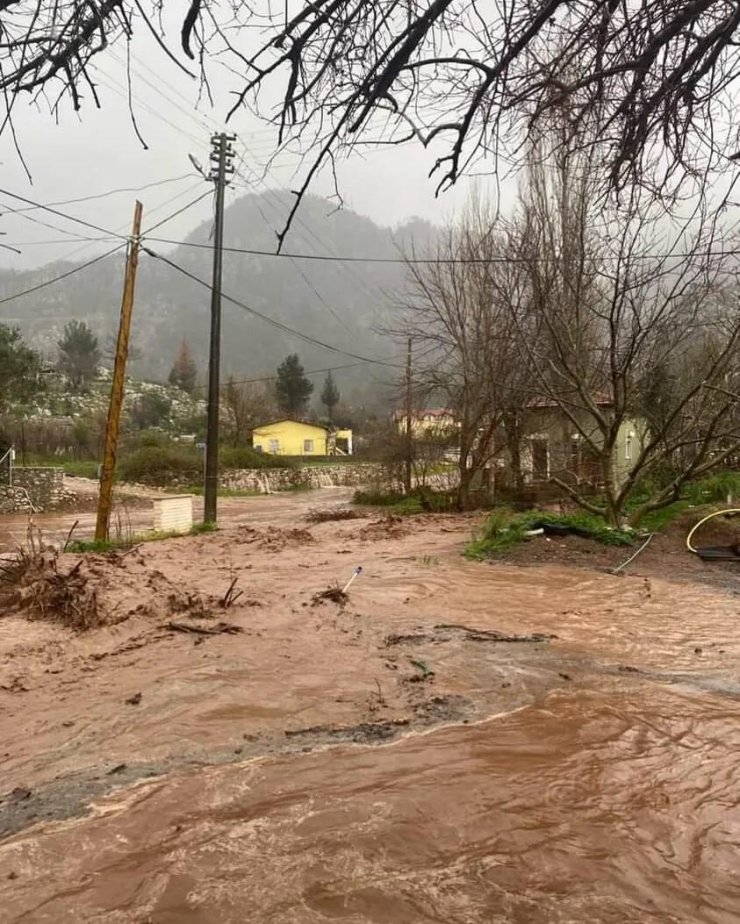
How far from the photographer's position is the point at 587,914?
3.36 metres

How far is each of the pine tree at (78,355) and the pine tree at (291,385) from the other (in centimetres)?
2067

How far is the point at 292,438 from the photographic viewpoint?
6800 centimetres

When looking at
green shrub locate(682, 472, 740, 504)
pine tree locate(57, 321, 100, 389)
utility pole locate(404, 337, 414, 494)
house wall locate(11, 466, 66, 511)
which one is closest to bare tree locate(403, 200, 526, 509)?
utility pole locate(404, 337, 414, 494)

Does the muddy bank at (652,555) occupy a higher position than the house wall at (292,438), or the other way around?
the house wall at (292,438)

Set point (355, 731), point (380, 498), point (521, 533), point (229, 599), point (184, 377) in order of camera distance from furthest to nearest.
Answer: point (184, 377) < point (380, 498) < point (521, 533) < point (229, 599) < point (355, 731)

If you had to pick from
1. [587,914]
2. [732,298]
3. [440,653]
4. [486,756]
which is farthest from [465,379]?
[587,914]

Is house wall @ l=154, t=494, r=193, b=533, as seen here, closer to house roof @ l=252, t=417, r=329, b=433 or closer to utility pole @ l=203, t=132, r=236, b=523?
utility pole @ l=203, t=132, r=236, b=523

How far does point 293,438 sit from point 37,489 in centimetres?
3886

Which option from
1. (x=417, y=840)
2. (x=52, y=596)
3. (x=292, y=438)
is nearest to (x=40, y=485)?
(x=52, y=596)

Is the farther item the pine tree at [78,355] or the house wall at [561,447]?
the pine tree at [78,355]

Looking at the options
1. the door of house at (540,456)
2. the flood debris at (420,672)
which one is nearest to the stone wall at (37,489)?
the door of house at (540,456)

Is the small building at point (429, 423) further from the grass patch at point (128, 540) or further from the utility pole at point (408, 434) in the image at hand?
the grass patch at point (128, 540)

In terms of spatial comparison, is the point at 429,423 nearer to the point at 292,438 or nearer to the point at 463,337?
the point at 463,337

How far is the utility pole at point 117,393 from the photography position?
16.6m
